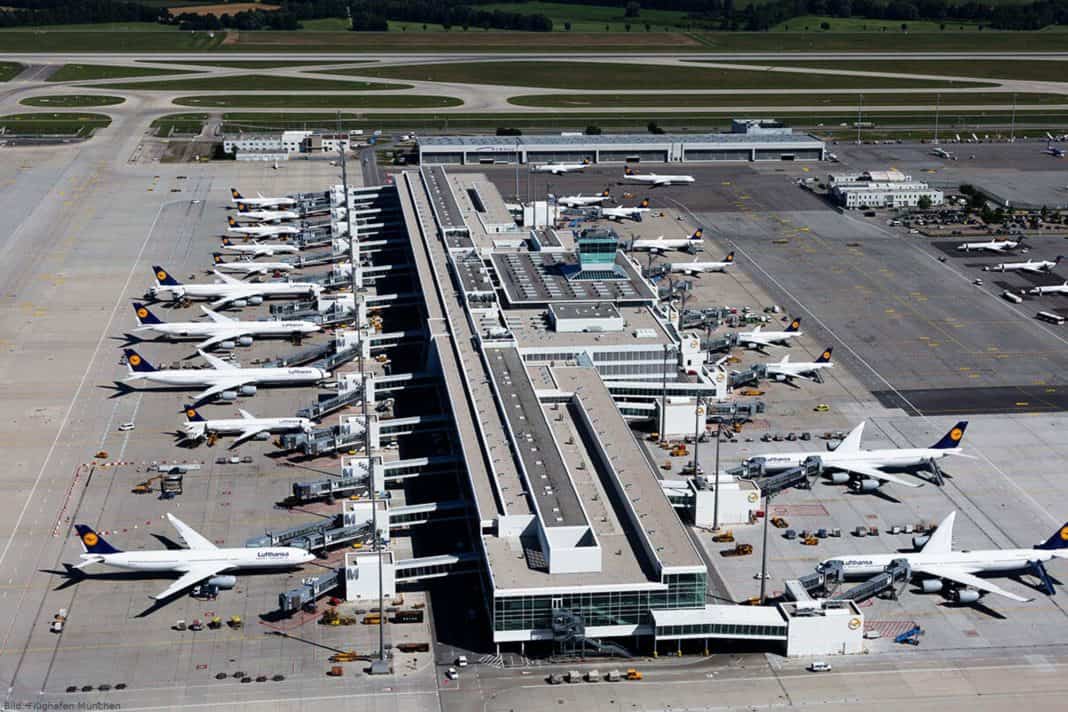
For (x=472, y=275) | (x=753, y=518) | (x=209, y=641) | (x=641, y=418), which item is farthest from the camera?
(x=472, y=275)

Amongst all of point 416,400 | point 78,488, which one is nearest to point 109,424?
point 78,488

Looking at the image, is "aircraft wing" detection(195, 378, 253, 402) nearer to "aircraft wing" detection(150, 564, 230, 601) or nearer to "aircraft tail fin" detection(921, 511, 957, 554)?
"aircraft wing" detection(150, 564, 230, 601)

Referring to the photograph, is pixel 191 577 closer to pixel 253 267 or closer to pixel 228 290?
pixel 228 290

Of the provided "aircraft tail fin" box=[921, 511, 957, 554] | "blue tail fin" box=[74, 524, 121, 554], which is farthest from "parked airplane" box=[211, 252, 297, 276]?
"aircraft tail fin" box=[921, 511, 957, 554]

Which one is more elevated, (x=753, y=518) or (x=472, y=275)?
(x=472, y=275)

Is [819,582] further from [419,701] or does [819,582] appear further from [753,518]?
[419,701]

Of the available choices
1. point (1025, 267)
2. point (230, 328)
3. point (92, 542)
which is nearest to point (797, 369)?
point (1025, 267)

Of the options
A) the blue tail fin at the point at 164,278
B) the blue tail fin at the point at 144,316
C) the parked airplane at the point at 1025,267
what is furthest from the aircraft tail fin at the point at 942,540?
the blue tail fin at the point at 164,278
